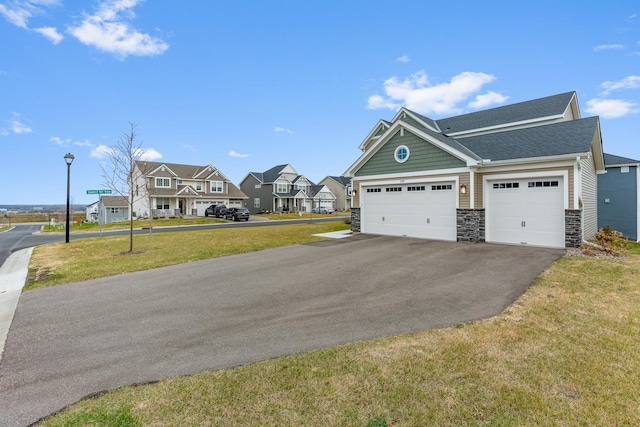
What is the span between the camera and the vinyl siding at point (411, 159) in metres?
13.0

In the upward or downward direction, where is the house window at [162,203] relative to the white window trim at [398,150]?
downward

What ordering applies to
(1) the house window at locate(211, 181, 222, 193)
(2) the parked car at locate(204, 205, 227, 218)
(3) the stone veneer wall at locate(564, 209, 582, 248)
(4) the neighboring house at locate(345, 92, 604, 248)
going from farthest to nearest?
(1) the house window at locate(211, 181, 222, 193), (2) the parked car at locate(204, 205, 227, 218), (4) the neighboring house at locate(345, 92, 604, 248), (3) the stone veneer wall at locate(564, 209, 582, 248)

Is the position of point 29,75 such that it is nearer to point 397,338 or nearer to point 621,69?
point 397,338

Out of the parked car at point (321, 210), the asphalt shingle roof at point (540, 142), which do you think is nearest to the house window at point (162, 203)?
the parked car at point (321, 210)

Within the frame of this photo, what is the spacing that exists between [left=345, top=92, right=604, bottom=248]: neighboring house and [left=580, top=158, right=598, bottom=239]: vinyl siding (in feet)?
0.14

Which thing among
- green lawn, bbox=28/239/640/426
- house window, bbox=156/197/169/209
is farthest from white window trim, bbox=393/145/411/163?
house window, bbox=156/197/169/209

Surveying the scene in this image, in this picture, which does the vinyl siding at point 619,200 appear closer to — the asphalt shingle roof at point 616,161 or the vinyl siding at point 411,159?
the asphalt shingle roof at point 616,161

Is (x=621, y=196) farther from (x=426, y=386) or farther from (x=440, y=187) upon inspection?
(x=426, y=386)

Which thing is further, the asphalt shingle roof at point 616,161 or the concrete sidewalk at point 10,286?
the asphalt shingle roof at point 616,161

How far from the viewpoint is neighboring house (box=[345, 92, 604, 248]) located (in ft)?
35.5

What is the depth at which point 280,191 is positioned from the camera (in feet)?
162

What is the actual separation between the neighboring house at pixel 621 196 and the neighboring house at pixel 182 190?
131ft

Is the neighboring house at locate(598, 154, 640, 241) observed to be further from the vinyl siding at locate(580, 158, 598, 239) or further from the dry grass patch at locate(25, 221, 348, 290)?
the dry grass patch at locate(25, 221, 348, 290)

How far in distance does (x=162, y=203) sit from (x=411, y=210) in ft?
114
